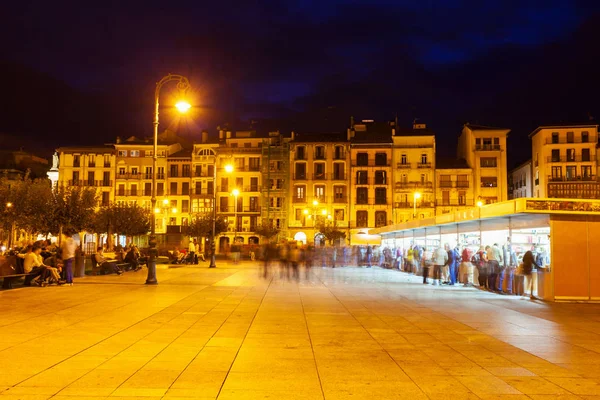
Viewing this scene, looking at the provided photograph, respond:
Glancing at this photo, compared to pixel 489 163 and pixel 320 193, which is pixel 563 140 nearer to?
pixel 489 163

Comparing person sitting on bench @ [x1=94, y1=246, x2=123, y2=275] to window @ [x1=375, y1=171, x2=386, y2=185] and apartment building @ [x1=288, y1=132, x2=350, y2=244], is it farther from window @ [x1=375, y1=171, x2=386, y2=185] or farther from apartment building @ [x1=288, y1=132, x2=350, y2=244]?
window @ [x1=375, y1=171, x2=386, y2=185]

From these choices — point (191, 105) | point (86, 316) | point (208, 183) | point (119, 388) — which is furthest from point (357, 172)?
point (119, 388)

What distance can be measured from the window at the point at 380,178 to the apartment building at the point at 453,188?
6.75 metres

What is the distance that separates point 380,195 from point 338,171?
643 cm

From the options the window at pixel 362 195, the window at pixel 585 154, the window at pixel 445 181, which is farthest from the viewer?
the window at pixel 362 195

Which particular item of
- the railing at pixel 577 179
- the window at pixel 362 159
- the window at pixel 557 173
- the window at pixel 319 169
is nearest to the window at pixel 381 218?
the window at pixel 362 159

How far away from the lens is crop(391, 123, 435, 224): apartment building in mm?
75000

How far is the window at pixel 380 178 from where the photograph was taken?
76.6 m

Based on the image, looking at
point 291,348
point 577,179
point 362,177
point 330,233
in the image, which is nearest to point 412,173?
point 362,177

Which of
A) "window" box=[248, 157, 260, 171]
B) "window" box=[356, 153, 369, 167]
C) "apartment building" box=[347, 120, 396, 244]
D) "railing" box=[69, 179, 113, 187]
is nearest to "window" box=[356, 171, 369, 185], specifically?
"apartment building" box=[347, 120, 396, 244]

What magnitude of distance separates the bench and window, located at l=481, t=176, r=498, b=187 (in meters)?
63.9

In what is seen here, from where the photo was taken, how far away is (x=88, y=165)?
3270 inches

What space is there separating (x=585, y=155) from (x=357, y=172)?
28.0 m

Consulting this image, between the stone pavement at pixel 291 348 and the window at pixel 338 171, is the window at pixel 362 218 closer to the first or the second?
the window at pixel 338 171
